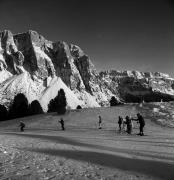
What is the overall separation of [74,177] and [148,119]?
145 ft

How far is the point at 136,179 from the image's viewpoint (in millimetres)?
8477

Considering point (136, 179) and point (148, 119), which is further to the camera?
point (148, 119)

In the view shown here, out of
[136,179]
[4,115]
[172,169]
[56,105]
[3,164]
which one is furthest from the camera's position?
[56,105]

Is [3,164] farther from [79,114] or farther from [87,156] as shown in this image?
[79,114]

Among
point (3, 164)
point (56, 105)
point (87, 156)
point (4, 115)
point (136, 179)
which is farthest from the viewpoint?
point (56, 105)

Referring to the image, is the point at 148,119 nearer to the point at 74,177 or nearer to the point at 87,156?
the point at 87,156

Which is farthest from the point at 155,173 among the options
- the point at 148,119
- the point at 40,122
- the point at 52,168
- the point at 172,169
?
the point at 40,122

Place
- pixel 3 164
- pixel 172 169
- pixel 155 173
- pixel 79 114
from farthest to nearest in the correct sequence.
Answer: pixel 79 114
pixel 3 164
pixel 172 169
pixel 155 173

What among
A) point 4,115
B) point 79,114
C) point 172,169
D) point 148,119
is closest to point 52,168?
point 172,169

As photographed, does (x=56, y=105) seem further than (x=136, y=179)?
Yes

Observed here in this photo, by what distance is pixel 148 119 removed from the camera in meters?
50.8

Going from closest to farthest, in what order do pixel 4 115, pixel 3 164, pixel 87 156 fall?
pixel 3 164 → pixel 87 156 → pixel 4 115

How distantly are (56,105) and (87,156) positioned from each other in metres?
94.6

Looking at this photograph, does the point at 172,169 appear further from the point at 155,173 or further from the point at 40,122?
the point at 40,122
